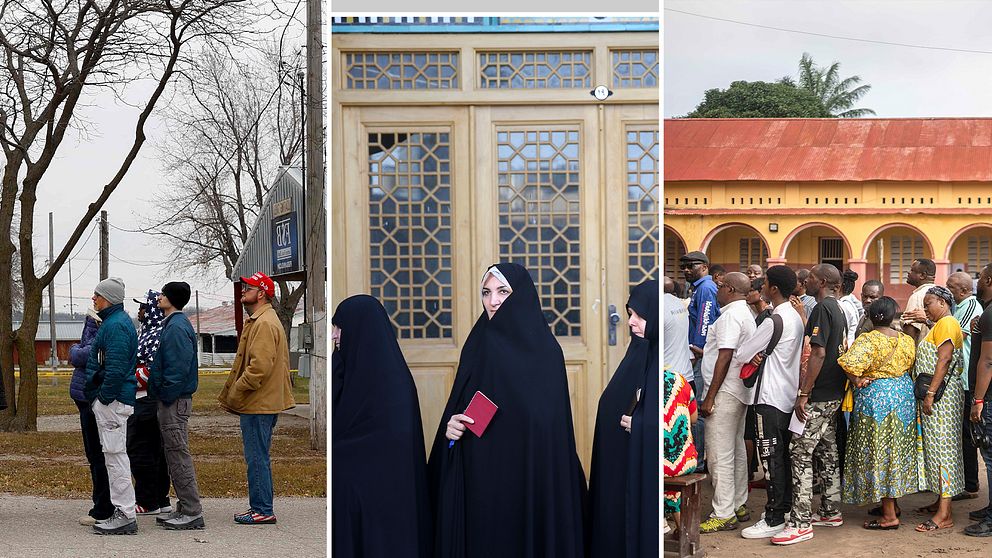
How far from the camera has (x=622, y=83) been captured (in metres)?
2.67

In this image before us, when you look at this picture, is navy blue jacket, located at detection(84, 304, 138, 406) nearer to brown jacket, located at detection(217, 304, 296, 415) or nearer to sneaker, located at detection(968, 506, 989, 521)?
brown jacket, located at detection(217, 304, 296, 415)

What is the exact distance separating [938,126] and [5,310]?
16.4m

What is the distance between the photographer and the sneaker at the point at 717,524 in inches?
191

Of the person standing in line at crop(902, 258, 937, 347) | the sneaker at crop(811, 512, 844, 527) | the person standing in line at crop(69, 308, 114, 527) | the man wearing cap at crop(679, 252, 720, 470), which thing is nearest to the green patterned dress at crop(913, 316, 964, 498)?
the person standing in line at crop(902, 258, 937, 347)

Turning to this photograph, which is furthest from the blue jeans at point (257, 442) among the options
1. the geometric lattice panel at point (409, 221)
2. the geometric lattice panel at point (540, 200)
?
the geometric lattice panel at point (540, 200)

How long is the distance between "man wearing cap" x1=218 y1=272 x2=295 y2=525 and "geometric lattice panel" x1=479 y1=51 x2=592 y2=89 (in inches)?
97.1

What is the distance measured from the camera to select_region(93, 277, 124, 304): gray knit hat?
4801 millimetres

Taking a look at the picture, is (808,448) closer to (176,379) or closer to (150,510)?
(176,379)

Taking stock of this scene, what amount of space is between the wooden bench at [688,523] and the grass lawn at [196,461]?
2.56 m

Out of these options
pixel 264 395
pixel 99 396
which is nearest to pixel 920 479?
pixel 264 395

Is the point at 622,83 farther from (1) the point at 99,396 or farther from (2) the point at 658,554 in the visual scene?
(1) the point at 99,396

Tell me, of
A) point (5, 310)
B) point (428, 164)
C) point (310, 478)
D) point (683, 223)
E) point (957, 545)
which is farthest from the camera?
point (683, 223)

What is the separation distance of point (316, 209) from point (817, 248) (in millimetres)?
14568

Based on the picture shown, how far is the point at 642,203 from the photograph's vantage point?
8.73ft
